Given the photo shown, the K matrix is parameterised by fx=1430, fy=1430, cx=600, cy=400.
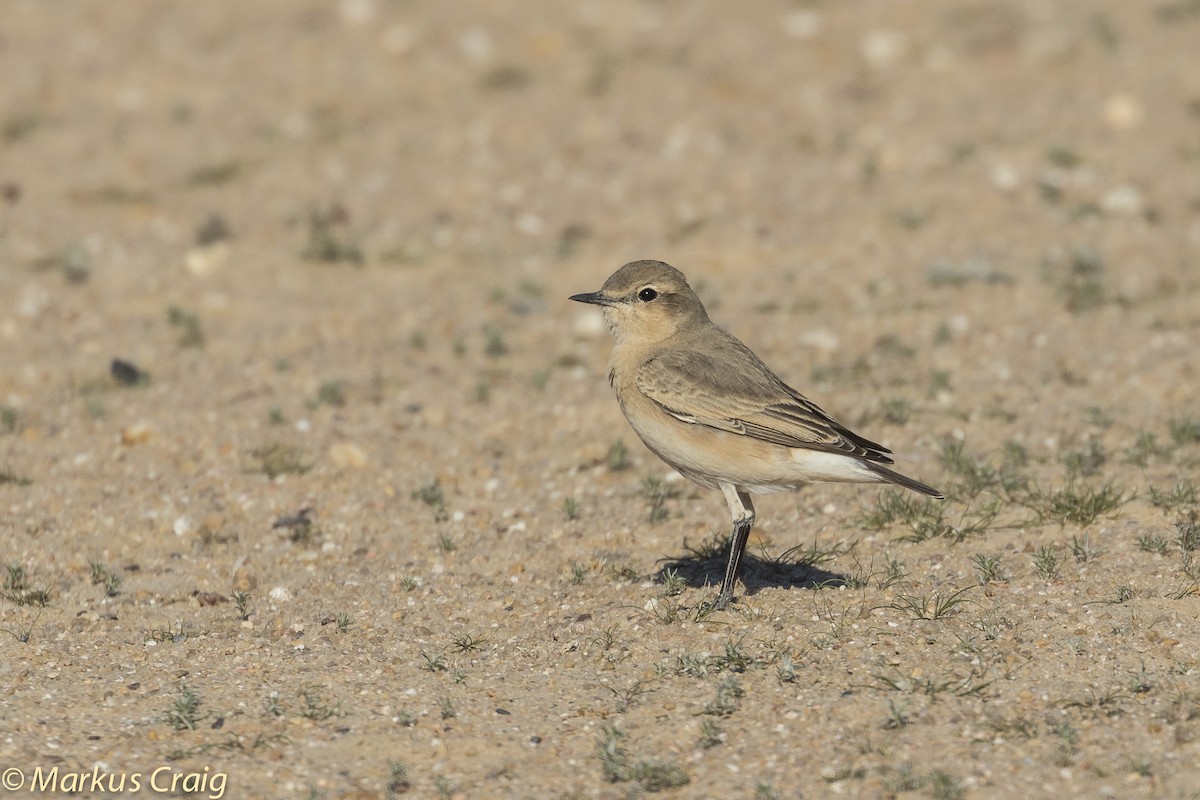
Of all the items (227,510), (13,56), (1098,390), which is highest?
(13,56)

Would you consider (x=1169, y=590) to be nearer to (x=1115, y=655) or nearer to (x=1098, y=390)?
(x=1115, y=655)

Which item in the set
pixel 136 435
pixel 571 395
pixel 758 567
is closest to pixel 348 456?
pixel 136 435

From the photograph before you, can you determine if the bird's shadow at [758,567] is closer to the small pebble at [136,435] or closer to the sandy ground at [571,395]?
the sandy ground at [571,395]

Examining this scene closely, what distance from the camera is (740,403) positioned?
8523mm

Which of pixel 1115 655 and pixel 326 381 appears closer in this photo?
pixel 1115 655

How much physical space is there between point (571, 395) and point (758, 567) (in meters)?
3.16

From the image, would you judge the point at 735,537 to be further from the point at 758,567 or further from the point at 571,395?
the point at 571,395

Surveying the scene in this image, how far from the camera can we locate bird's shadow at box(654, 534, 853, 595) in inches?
347

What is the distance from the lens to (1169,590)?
819 centimetres

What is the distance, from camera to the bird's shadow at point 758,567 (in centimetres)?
880

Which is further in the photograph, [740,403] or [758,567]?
[758,567]

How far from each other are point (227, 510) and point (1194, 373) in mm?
7535

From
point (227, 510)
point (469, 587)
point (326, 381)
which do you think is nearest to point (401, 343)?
point (326, 381)

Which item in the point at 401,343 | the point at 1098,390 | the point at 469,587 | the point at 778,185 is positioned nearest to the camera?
the point at 469,587
